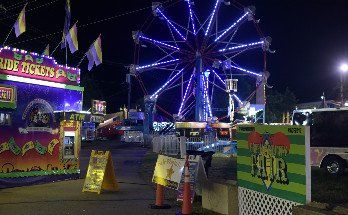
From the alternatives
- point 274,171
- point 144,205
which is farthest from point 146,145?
point 274,171

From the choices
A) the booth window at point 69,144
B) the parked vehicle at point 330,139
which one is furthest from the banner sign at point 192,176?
the parked vehicle at point 330,139

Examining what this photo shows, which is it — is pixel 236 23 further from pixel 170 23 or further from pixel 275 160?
pixel 275 160

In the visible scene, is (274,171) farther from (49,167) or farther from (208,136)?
(208,136)

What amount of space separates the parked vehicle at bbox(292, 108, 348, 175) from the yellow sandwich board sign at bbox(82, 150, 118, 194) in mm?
7949

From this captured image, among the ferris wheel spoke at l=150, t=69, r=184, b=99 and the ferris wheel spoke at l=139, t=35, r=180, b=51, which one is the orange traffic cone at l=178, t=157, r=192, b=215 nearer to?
the ferris wheel spoke at l=150, t=69, r=184, b=99

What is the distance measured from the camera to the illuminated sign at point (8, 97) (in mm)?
12734

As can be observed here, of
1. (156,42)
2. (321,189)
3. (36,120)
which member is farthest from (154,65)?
(321,189)

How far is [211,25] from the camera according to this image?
3612cm

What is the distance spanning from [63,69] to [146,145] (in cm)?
2509

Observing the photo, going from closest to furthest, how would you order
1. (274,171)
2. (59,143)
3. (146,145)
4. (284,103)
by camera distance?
(274,171) < (59,143) < (146,145) < (284,103)

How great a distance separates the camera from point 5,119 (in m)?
13.1

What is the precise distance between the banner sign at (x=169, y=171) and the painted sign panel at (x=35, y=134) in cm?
534

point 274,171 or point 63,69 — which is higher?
point 63,69

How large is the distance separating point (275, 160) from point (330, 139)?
10111 millimetres
